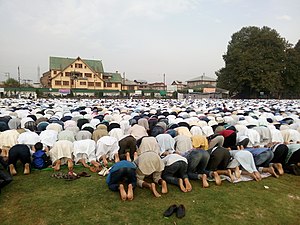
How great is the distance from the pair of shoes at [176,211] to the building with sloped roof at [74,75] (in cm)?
4813

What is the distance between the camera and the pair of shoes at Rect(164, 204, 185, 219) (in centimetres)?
405

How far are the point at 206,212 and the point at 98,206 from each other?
185 cm

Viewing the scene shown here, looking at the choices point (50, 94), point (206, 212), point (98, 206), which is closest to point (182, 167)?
point (206, 212)

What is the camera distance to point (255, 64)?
4144 cm

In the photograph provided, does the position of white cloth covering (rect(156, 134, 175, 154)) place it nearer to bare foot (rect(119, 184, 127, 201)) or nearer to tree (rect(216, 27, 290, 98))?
bare foot (rect(119, 184, 127, 201))

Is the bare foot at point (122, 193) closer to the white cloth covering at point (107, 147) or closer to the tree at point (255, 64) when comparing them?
the white cloth covering at point (107, 147)

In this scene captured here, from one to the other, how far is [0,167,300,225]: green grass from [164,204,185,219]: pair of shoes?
6 cm

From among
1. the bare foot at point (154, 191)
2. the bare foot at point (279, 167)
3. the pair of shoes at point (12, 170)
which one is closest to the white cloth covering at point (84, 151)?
the pair of shoes at point (12, 170)

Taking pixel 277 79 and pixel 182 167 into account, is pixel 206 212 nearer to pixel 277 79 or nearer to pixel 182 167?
pixel 182 167

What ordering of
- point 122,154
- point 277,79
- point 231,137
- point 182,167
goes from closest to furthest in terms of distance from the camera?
point 182,167 → point 122,154 → point 231,137 → point 277,79

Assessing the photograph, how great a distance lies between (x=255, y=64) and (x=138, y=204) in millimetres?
42075

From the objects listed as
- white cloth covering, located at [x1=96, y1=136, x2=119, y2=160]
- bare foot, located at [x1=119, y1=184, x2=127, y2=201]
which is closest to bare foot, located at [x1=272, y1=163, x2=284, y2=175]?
bare foot, located at [x1=119, y1=184, x2=127, y2=201]

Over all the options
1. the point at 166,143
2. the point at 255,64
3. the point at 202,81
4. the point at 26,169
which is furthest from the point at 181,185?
the point at 202,81

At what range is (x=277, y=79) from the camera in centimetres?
4212
